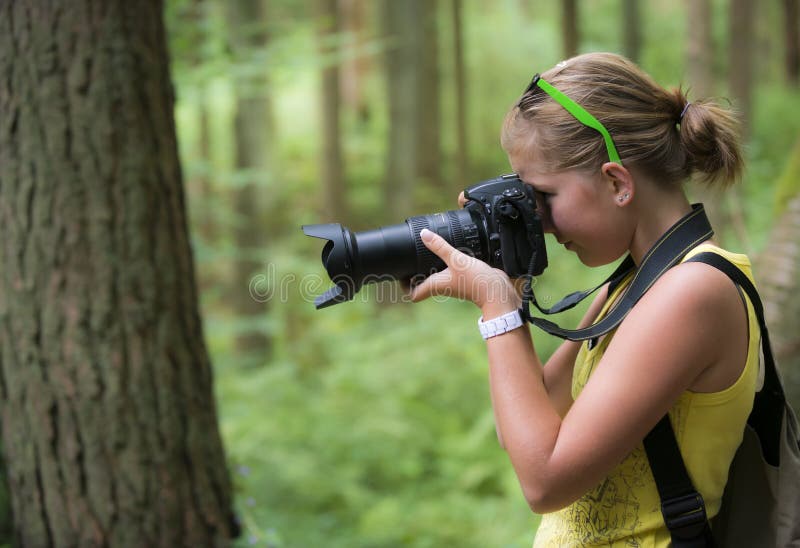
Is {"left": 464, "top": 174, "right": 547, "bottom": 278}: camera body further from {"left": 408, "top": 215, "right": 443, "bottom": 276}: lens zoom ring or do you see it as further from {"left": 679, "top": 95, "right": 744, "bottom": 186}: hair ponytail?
{"left": 679, "top": 95, "right": 744, "bottom": 186}: hair ponytail

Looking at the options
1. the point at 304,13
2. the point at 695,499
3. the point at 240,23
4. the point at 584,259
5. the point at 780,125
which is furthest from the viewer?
the point at 304,13

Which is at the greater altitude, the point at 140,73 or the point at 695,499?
the point at 140,73

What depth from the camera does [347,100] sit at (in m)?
17.3

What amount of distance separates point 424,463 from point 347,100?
1337 centimetres

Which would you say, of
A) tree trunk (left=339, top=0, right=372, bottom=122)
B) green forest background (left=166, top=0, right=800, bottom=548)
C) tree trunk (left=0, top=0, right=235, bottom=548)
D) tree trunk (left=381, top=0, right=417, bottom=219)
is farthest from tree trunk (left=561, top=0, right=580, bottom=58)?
tree trunk (left=339, top=0, right=372, bottom=122)

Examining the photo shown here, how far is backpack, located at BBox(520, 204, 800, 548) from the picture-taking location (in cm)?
127

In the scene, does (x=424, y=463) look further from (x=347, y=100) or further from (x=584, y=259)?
(x=347, y=100)

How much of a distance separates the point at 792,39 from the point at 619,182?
15.3 m

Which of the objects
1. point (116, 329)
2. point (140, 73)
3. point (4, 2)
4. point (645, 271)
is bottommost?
point (116, 329)

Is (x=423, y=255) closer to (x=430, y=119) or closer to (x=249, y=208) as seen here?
(x=249, y=208)

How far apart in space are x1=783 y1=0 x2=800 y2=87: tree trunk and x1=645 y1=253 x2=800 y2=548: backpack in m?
14.4

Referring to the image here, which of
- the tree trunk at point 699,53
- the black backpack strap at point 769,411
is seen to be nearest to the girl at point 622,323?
the black backpack strap at point 769,411

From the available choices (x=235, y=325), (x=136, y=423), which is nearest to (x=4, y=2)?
(x=136, y=423)

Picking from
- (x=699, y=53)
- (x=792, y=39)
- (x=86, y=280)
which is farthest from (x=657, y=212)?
(x=792, y=39)
